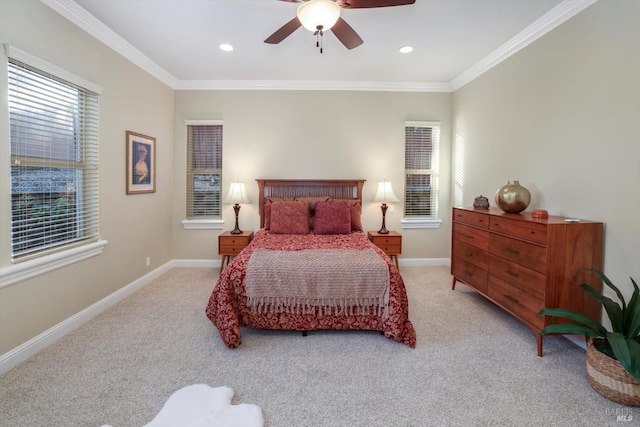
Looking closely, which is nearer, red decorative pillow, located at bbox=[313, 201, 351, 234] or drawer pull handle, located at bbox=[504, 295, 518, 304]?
drawer pull handle, located at bbox=[504, 295, 518, 304]

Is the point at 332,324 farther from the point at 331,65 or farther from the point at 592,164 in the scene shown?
the point at 331,65

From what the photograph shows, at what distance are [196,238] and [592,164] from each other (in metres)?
4.83

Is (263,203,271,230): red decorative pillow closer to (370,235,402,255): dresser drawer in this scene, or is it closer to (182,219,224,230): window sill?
(182,219,224,230): window sill

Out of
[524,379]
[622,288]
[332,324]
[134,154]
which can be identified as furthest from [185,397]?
[622,288]

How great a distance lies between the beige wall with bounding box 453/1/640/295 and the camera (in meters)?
2.12

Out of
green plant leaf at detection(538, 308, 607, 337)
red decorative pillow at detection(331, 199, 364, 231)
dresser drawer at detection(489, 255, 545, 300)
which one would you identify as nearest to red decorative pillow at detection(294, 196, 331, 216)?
red decorative pillow at detection(331, 199, 364, 231)

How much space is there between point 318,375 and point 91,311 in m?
2.42

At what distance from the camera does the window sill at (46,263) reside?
6.97 feet

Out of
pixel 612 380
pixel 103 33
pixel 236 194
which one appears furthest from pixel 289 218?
pixel 612 380

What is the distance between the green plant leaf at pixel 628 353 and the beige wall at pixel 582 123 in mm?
728

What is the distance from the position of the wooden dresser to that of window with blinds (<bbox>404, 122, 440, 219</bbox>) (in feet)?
6.10

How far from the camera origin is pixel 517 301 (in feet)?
8.45

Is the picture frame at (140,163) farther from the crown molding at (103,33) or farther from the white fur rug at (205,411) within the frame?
the white fur rug at (205,411)

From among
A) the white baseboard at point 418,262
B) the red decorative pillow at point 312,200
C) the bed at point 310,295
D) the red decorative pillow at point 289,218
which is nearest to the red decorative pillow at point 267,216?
the red decorative pillow at point 289,218
